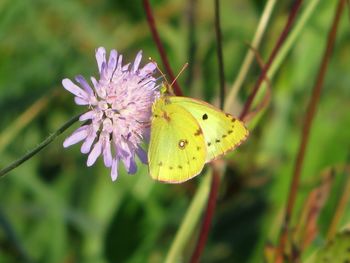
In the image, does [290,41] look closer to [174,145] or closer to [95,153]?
[174,145]

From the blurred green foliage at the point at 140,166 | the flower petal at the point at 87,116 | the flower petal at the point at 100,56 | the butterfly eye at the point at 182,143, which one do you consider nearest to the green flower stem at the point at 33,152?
the flower petal at the point at 87,116

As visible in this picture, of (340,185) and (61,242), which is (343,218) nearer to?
(340,185)

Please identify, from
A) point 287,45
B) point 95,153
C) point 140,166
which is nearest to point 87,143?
point 95,153

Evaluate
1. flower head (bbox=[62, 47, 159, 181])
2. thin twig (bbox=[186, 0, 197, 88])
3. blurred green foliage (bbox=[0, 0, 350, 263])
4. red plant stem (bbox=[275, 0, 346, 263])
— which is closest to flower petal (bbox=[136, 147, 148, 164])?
flower head (bbox=[62, 47, 159, 181])

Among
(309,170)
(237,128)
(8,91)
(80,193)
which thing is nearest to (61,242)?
(80,193)

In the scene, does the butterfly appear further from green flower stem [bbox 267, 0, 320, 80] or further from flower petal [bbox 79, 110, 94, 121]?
green flower stem [bbox 267, 0, 320, 80]

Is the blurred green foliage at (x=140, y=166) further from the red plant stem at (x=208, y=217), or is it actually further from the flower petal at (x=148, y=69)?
the flower petal at (x=148, y=69)
